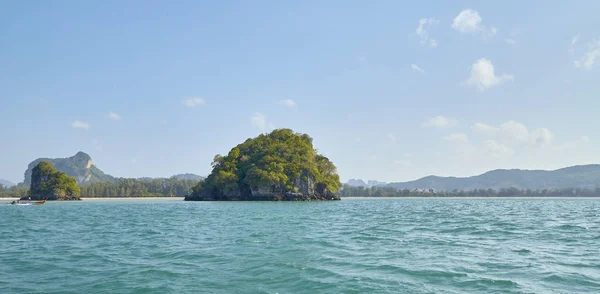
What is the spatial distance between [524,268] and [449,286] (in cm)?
410

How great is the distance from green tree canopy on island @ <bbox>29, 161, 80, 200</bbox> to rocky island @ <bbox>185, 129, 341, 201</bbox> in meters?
37.6

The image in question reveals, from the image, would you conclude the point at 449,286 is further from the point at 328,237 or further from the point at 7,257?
the point at 7,257

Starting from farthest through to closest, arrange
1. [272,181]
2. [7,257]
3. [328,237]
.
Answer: [272,181]
[328,237]
[7,257]

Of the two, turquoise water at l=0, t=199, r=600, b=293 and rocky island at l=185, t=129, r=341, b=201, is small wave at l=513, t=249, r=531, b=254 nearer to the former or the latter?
turquoise water at l=0, t=199, r=600, b=293

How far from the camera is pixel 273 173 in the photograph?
112 meters

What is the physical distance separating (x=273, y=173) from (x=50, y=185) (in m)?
69.4

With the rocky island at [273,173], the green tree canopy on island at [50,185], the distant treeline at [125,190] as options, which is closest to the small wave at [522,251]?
the rocky island at [273,173]

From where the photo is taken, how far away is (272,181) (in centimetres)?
11062

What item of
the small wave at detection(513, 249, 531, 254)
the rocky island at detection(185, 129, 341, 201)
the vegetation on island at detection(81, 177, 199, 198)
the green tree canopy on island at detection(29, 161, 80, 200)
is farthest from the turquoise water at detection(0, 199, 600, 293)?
the vegetation on island at detection(81, 177, 199, 198)

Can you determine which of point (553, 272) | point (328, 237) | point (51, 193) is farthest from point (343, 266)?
point (51, 193)

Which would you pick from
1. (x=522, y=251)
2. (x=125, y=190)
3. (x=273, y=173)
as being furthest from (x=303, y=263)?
(x=125, y=190)

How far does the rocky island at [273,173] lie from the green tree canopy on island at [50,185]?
37586 millimetres

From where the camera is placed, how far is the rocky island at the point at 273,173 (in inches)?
4481

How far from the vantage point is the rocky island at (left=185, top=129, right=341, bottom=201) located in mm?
113812
